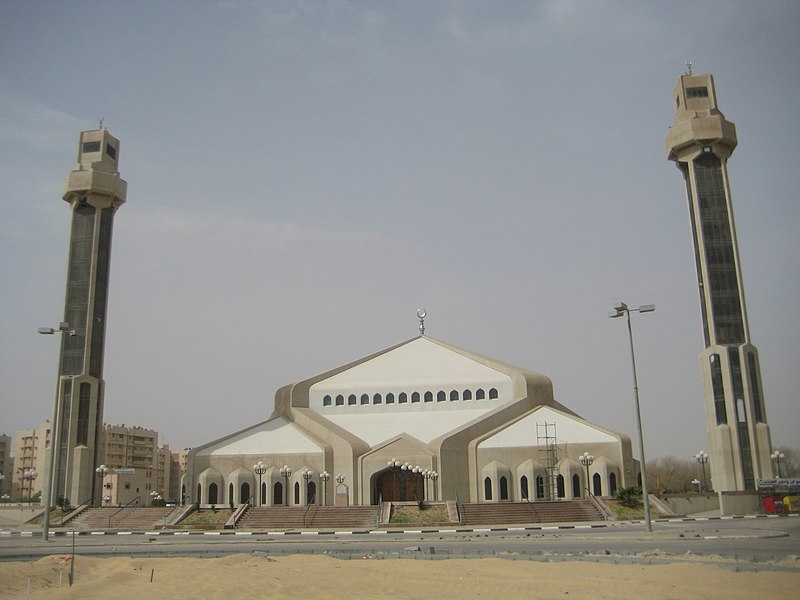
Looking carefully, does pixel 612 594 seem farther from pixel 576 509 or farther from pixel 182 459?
pixel 182 459

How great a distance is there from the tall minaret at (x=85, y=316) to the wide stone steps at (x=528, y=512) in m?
24.8

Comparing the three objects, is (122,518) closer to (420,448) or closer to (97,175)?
(420,448)

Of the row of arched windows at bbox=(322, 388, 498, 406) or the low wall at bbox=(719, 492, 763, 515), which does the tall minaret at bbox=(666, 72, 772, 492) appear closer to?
the low wall at bbox=(719, 492, 763, 515)

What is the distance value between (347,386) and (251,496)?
1076 centimetres

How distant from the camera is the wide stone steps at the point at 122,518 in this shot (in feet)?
134

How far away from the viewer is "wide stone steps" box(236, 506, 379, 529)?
1505 inches

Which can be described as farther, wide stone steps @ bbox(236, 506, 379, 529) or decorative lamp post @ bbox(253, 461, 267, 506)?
decorative lamp post @ bbox(253, 461, 267, 506)

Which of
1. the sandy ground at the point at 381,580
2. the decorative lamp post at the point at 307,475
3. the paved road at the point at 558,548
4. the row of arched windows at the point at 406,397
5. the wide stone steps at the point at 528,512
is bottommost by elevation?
the sandy ground at the point at 381,580

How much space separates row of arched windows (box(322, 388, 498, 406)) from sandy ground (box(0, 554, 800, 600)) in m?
34.4

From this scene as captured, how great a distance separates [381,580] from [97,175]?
150 ft

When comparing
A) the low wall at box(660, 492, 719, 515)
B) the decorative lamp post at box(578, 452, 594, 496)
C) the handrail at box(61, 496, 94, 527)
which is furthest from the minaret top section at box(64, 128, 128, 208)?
the low wall at box(660, 492, 719, 515)

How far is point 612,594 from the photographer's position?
514 inches

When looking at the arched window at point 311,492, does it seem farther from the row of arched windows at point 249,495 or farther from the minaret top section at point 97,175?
the minaret top section at point 97,175

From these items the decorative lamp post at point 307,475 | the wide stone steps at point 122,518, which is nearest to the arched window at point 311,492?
the decorative lamp post at point 307,475
